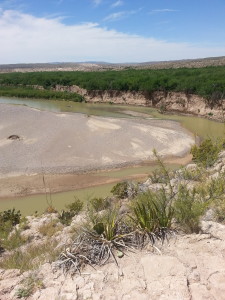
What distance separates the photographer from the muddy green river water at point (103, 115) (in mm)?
14242

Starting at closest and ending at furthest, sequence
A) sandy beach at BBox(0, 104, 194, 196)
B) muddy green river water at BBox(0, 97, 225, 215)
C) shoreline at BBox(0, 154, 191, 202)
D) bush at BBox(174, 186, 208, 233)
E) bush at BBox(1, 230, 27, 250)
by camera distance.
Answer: bush at BBox(174, 186, 208, 233) → bush at BBox(1, 230, 27, 250) → muddy green river water at BBox(0, 97, 225, 215) → shoreline at BBox(0, 154, 191, 202) → sandy beach at BBox(0, 104, 194, 196)

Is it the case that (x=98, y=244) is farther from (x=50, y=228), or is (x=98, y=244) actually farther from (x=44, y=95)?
(x=44, y=95)

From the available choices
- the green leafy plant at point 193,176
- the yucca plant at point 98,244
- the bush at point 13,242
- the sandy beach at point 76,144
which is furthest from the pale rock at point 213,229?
the sandy beach at point 76,144

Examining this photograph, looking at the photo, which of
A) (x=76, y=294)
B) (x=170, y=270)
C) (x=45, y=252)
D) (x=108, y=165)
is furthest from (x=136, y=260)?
(x=108, y=165)

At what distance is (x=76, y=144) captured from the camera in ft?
71.2

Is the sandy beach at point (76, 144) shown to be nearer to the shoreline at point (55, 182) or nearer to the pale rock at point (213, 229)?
the shoreline at point (55, 182)

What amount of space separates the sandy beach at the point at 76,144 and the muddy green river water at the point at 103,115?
124 centimetres

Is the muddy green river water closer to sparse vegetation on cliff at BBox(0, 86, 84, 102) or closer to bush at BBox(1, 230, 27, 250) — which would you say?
sparse vegetation on cliff at BBox(0, 86, 84, 102)

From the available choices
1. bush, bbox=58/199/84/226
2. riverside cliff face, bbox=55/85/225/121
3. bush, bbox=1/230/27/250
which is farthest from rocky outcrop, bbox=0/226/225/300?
riverside cliff face, bbox=55/85/225/121

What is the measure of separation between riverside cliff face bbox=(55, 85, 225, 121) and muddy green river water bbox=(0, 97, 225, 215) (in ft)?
6.64

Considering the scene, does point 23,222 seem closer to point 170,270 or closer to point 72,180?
point 72,180

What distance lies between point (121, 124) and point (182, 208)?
22.2m

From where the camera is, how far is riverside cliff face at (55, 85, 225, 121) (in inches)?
1398

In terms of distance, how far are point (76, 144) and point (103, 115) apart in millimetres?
15006
